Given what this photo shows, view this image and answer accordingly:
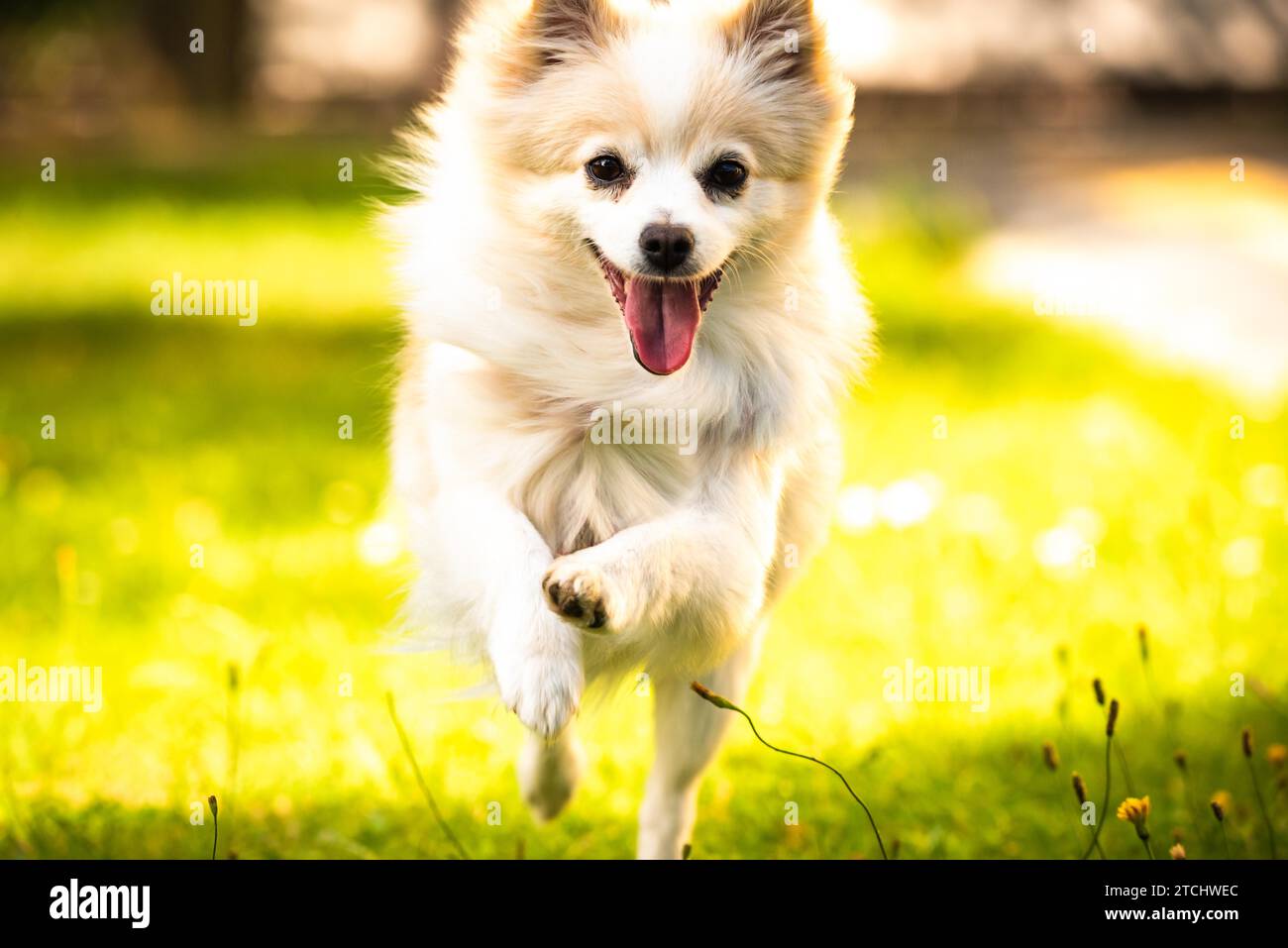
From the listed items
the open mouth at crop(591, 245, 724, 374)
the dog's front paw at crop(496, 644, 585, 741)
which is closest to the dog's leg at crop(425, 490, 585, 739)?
the dog's front paw at crop(496, 644, 585, 741)

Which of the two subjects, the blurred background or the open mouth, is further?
the blurred background

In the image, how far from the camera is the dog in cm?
308

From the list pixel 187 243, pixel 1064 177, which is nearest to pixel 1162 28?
pixel 1064 177

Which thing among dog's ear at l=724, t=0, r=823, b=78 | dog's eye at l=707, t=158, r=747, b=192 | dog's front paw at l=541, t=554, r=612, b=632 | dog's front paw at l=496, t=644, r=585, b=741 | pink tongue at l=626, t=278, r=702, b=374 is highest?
dog's ear at l=724, t=0, r=823, b=78

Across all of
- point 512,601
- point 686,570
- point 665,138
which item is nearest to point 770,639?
point 686,570

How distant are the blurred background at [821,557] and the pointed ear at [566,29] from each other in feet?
1.99

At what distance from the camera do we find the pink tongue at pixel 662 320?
124 inches

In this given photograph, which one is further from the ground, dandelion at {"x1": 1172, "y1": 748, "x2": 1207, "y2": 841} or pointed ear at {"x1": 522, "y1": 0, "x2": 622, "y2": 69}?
pointed ear at {"x1": 522, "y1": 0, "x2": 622, "y2": 69}

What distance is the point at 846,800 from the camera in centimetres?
416

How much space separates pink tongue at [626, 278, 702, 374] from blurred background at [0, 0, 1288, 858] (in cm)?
86

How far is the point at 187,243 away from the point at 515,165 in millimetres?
8322

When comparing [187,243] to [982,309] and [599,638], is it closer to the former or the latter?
[982,309]

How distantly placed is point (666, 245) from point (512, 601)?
2.55ft

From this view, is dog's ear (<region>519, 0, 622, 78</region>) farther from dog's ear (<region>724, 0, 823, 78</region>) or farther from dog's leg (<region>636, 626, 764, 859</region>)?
dog's leg (<region>636, 626, 764, 859</region>)
